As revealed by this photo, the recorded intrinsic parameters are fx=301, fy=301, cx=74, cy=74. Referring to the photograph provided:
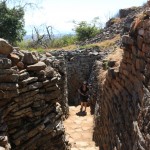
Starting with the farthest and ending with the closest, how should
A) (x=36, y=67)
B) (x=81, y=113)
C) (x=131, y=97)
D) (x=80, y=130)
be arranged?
1. (x=81, y=113)
2. (x=80, y=130)
3. (x=131, y=97)
4. (x=36, y=67)

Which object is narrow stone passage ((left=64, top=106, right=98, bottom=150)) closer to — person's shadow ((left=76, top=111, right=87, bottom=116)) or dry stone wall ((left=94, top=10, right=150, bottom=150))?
person's shadow ((left=76, top=111, right=87, bottom=116))

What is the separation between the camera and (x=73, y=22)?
3488cm

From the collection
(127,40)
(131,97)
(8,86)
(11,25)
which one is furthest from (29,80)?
(11,25)

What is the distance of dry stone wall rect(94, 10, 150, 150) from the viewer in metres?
5.22

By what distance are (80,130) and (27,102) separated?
6233mm

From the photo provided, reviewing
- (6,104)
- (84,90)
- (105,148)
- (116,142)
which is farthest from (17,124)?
(84,90)

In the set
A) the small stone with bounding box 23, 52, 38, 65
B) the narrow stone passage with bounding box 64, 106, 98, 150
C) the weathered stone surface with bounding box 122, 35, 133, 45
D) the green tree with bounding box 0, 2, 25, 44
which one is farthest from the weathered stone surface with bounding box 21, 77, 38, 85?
the green tree with bounding box 0, 2, 25, 44

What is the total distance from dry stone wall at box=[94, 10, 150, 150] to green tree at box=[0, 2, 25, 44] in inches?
690

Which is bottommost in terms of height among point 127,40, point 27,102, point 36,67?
point 27,102

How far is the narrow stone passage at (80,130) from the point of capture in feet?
34.2

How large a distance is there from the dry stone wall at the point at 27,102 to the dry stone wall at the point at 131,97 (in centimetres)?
152

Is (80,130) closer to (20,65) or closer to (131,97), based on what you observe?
(131,97)

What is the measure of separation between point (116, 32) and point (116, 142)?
19.4 m

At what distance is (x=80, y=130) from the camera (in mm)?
11938
